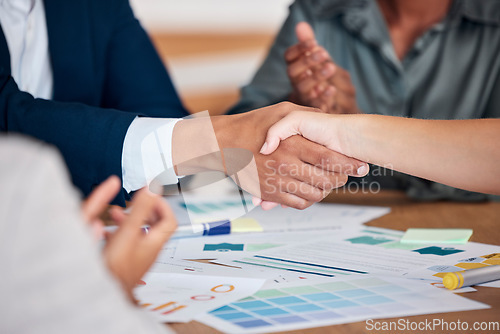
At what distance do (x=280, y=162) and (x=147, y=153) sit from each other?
21 cm

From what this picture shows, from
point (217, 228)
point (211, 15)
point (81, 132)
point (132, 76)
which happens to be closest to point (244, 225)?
point (217, 228)

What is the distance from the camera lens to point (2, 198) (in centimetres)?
30

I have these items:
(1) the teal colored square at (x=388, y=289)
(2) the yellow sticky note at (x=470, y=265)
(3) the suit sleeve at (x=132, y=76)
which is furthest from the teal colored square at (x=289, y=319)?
(3) the suit sleeve at (x=132, y=76)

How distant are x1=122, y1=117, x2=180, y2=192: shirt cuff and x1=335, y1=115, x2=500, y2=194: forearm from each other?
26 cm

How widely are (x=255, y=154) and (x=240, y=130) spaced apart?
4 centimetres

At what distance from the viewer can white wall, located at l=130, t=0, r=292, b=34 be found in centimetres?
237

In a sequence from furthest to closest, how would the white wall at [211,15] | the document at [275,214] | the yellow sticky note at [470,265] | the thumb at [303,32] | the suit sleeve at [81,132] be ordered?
the white wall at [211,15]
the thumb at [303,32]
the document at [275,214]
the suit sleeve at [81,132]
the yellow sticky note at [470,265]

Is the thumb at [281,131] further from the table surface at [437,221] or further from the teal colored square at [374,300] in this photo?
the teal colored square at [374,300]

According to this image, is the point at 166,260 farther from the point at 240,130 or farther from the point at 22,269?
the point at 22,269

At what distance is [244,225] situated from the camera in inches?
33.5

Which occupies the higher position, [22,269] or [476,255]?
[22,269]

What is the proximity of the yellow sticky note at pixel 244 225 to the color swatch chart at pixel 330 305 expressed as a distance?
275 mm

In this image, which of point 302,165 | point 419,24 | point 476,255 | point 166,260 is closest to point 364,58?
point 419,24

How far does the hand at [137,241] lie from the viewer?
373 mm
